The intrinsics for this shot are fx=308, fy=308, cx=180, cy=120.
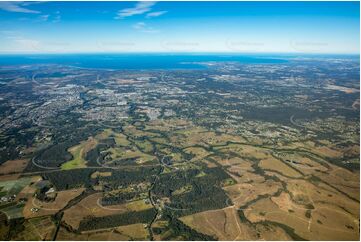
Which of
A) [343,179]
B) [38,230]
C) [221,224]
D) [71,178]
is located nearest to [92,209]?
[38,230]

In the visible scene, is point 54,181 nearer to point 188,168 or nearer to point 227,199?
point 188,168

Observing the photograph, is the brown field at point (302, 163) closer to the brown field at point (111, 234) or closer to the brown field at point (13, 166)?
the brown field at point (111, 234)

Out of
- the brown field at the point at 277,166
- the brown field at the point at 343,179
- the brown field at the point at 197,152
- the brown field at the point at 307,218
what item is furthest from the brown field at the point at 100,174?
the brown field at the point at 343,179

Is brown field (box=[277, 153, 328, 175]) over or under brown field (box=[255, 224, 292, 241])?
under

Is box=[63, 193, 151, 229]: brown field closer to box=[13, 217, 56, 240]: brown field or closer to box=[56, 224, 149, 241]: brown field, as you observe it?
box=[13, 217, 56, 240]: brown field

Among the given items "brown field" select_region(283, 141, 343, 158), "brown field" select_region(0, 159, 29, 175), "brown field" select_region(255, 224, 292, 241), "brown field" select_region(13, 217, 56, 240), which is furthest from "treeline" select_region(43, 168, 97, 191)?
"brown field" select_region(283, 141, 343, 158)

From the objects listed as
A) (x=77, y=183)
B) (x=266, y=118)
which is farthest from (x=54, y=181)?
(x=266, y=118)
